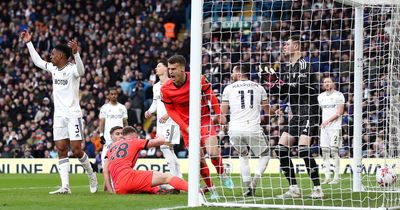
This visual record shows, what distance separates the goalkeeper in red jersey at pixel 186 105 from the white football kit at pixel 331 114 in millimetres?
6672

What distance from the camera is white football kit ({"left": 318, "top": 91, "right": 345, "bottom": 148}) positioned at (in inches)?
775

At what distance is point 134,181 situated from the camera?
1343 cm

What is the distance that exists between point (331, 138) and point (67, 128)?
7.47m

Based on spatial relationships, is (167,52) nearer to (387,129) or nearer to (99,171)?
(99,171)

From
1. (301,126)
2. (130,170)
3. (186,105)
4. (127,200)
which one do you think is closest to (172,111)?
(186,105)

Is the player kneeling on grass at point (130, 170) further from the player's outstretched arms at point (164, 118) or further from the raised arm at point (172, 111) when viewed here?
the player's outstretched arms at point (164, 118)

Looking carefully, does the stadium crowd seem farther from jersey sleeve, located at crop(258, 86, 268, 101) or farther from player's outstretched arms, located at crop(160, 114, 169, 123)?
jersey sleeve, located at crop(258, 86, 268, 101)

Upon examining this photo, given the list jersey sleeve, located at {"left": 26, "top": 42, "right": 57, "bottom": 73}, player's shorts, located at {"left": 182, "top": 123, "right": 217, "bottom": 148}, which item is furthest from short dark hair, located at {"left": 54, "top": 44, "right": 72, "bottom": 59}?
player's shorts, located at {"left": 182, "top": 123, "right": 217, "bottom": 148}

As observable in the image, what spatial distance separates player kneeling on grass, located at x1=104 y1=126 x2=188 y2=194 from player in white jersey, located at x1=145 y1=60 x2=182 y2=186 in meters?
1.39

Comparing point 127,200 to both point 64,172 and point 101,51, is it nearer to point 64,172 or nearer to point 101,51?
point 64,172

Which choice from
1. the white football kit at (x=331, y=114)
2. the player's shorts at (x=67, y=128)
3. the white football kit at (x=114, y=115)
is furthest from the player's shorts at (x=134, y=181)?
the white football kit at (x=331, y=114)

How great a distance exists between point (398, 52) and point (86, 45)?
22861mm

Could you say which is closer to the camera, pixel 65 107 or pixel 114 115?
pixel 65 107

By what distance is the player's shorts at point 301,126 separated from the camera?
1295 centimetres
